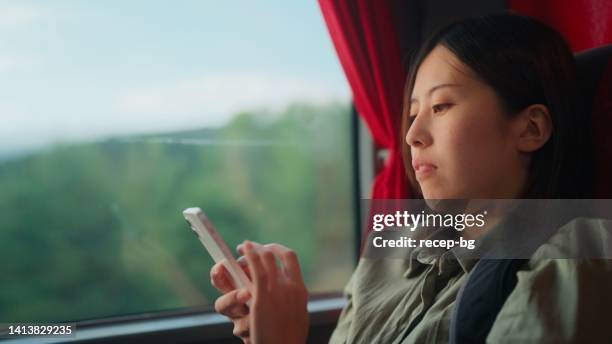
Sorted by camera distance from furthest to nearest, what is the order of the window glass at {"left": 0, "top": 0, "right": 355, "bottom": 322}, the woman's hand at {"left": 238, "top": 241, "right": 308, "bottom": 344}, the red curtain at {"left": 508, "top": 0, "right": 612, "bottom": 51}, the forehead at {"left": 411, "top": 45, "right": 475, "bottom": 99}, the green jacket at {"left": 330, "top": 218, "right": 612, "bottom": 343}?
the window glass at {"left": 0, "top": 0, "right": 355, "bottom": 322} → the red curtain at {"left": 508, "top": 0, "right": 612, "bottom": 51} → the forehead at {"left": 411, "top": 45, "right": 475, "bottom": 99} → the woman's hand at {"left": 238, "top": 241, "right": 308, "bottom": 344} → the green jacket at {"left": 330, "top": 218, "right": 612, "bottom": 343}

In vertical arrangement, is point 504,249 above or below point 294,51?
below

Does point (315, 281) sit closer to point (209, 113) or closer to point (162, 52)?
point (209, 113)

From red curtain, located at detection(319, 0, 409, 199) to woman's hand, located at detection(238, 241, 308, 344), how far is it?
814 millimetres

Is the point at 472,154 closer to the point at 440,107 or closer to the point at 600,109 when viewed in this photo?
the point at 440,107

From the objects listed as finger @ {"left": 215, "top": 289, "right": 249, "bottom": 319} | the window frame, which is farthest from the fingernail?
the window frame

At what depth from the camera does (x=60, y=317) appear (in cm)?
143

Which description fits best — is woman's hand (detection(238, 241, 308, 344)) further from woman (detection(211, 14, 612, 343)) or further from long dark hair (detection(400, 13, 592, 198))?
long dark hair (detection(400, 13, 592, 198))

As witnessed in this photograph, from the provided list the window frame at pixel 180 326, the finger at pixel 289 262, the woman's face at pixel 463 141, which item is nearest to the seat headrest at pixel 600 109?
the woman's face at pixel 463 141

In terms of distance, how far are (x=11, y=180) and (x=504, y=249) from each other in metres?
1.15

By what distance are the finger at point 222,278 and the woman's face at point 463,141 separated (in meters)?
0.33

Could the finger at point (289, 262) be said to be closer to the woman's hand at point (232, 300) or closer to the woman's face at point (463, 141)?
the woman's hand at point (232, 300)

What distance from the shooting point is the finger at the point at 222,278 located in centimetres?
86

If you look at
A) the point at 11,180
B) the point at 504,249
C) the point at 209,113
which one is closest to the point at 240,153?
the point at 209,113

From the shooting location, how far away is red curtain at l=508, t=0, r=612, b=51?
123cm
